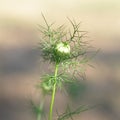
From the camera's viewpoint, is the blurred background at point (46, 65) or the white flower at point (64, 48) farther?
the blurred background at point (46, 65)

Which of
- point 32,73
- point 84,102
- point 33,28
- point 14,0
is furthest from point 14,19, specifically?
point 84,102

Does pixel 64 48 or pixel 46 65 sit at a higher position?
pixel 64 48

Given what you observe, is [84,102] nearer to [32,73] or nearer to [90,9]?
[32,73]

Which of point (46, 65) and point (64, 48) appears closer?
point (64, 48)

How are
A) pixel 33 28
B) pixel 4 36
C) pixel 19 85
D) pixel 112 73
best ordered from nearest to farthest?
1. pixel 19 85
2. pixel 112 73
3. pixel 4 36
4. pixel 33 28

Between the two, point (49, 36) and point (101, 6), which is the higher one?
point (49, 36)

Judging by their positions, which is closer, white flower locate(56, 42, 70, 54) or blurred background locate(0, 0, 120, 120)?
white flower locate(56, 42, 70, 54)

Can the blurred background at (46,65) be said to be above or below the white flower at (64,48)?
below

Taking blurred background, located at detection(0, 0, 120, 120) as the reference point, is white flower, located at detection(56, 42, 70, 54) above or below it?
above
